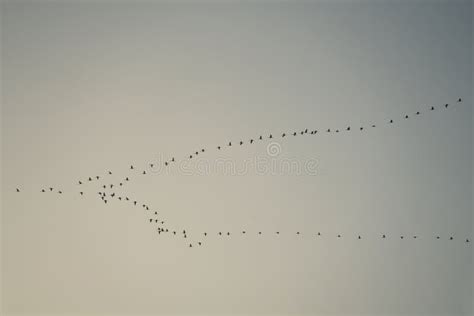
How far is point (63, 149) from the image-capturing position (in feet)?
9.20

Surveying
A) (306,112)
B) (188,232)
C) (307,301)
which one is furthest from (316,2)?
(307,301)

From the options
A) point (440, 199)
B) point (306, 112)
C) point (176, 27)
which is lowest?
point (440, 199)

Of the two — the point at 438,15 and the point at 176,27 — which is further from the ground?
the point at 438,15

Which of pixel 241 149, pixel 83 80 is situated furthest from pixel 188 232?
pixel 83 80

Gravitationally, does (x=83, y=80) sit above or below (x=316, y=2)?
below

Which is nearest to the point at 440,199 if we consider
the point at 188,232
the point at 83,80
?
the point at 188,232

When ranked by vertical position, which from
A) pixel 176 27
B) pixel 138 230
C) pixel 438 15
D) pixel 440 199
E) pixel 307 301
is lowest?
pixel 307 301

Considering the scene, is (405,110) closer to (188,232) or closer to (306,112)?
(306,112)

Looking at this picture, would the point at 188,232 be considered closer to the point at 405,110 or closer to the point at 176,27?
the point at 176,27

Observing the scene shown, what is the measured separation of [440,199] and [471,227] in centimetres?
23

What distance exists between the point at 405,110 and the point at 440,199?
0.52 m

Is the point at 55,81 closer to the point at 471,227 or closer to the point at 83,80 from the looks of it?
the point at 83,80

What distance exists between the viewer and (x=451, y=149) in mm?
2801

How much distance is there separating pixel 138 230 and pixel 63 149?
60 cm
